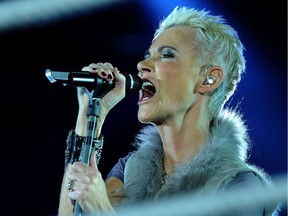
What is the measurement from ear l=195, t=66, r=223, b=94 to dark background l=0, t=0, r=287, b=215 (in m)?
0.83

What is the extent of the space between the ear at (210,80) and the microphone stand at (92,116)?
47 centimetres

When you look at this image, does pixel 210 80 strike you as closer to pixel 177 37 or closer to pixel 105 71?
pixel 177 37

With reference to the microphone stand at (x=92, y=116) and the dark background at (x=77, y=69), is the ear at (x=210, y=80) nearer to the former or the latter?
the microphone stand at (x=92, y=116)

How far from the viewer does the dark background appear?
2721 millimetres

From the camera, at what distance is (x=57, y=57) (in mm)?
2799

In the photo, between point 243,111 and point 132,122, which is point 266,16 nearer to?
point 243,111

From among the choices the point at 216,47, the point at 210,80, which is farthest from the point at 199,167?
the point at 216,47

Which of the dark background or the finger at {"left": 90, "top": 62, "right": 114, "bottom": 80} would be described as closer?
the finger at {"left": 90, "top": 62, "right": 114, "bottom": 80}

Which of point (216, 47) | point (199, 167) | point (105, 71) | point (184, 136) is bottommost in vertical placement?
point (199, 167)

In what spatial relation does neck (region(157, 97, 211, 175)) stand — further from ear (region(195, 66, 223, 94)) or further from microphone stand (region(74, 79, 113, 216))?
microphone stand (region(74, 79, 113, 216))

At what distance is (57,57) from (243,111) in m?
0.96

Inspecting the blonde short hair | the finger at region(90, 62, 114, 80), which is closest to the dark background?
the blonde short hair

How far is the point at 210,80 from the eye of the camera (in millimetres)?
1918

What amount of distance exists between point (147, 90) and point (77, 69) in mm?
962
